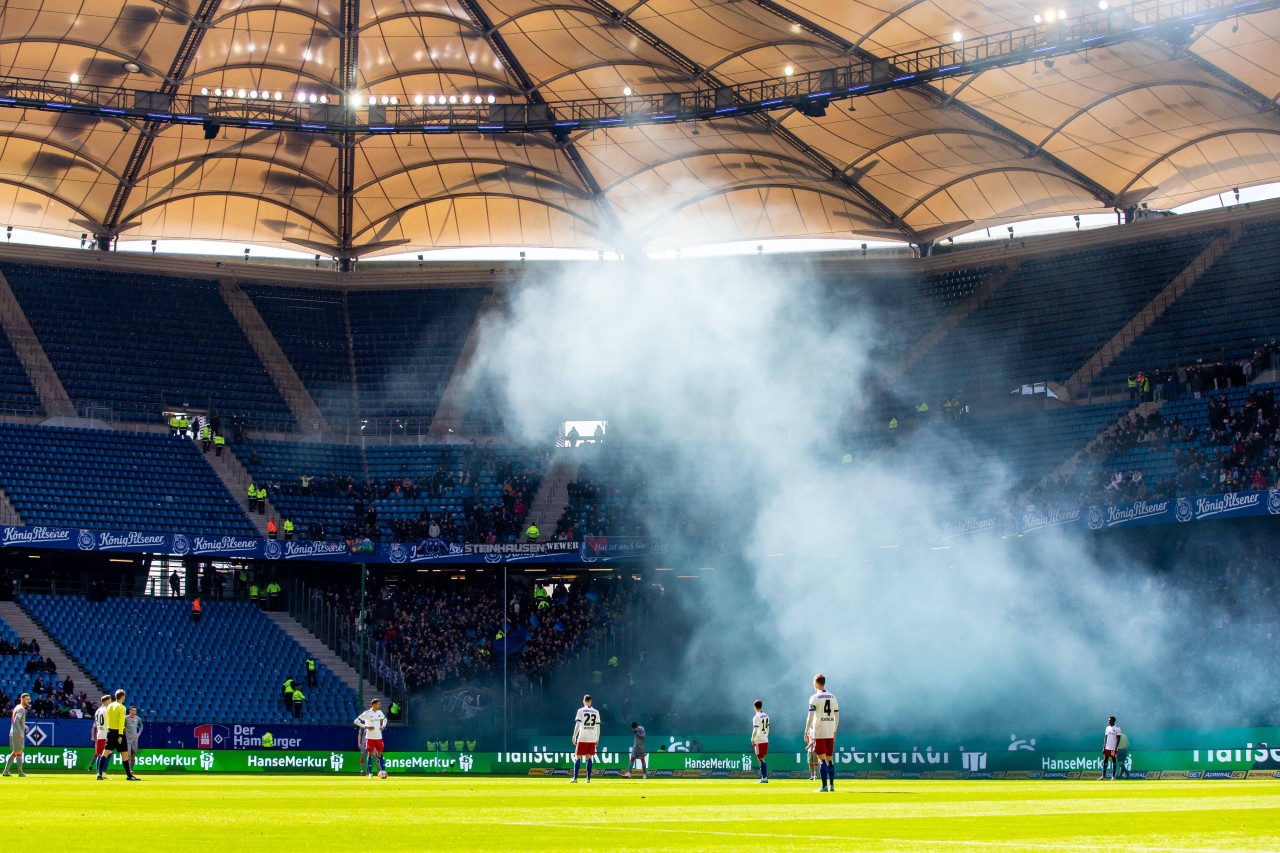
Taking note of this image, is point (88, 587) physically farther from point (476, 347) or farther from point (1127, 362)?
point (1127, 362)

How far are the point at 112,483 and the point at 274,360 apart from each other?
9.93 m

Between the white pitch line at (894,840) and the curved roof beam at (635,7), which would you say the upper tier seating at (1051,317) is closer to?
the curved roof beam at (635,7)

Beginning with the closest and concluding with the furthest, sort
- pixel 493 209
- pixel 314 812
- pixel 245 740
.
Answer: pixel 314 812, pixel 245 740, pixel 493 209

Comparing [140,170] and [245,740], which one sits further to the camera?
[140,170]

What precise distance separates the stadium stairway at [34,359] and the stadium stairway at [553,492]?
659 inches

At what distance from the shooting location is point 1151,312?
52.3m

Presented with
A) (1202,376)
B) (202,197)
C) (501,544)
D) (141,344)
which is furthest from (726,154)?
(141,344)

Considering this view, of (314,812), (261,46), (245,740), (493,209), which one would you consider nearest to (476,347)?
(493,209)

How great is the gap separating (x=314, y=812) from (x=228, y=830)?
A: 3.11 metres

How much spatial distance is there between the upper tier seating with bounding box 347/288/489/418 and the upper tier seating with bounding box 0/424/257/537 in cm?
815

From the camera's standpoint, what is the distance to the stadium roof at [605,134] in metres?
43.1

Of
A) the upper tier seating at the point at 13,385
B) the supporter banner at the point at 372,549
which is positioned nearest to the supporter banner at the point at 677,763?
the supporter banner at the point at 372,549

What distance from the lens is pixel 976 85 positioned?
4459cm

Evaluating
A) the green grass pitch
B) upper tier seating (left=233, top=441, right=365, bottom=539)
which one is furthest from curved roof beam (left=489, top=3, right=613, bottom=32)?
the green grass pitch
